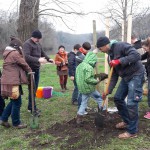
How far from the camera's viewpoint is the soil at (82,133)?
4.22m

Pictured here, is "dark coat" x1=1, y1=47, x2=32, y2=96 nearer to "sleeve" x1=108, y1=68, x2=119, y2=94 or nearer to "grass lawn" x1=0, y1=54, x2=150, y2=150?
"grass lawn" x1=0, y1=54, x2=150, y2=150

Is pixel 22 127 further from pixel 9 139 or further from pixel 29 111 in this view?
pixel 29 111

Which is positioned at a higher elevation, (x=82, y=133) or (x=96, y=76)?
(x=96, y=76)

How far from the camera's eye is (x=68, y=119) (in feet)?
18.1

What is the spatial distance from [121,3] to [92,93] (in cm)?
1815

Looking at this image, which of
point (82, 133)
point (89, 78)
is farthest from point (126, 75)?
point (82, 133)

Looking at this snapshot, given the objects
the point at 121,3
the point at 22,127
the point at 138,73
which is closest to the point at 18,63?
the point at 22,127

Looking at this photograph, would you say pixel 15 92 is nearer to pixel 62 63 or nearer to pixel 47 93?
Result: pixel 47 93

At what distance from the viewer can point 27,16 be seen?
10.6 meters

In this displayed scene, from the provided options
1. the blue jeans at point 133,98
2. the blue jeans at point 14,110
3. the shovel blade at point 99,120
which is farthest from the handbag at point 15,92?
the blue jeans at point 133,98

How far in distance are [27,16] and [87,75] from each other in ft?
21.9

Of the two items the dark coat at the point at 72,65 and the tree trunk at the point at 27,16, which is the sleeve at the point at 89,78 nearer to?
the dark coat at the point at 72,65

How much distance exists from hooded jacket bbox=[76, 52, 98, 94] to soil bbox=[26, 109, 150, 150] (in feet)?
2.29

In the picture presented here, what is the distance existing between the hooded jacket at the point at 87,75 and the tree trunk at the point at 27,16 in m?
6.21
